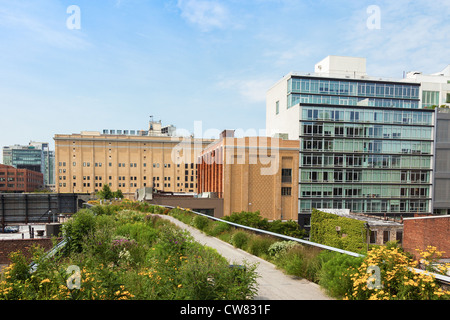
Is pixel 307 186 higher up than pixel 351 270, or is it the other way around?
pixel 351 270

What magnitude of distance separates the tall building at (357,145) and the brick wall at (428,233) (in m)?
22.7

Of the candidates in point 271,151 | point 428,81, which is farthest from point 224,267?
point 428,81

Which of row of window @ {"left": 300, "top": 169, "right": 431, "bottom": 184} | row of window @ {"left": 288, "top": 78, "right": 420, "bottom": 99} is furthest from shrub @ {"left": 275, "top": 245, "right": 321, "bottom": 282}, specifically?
row of window @ {"left": 288, "top": 78, "right": 420, "bottom": 99}

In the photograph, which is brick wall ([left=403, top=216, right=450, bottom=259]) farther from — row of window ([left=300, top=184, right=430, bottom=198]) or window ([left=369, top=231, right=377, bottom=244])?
row of window ([left=300, top=184, right=430, bottom=198])

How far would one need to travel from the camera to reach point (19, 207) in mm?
51000

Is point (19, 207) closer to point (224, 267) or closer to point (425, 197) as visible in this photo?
point (224, 267)

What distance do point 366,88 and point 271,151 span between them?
26054mm

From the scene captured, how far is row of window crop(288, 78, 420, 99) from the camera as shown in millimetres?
60094

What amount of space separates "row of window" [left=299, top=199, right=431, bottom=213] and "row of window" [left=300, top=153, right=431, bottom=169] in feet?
22.3

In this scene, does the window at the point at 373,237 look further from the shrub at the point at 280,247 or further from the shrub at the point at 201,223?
the shrub at the point at 280,247

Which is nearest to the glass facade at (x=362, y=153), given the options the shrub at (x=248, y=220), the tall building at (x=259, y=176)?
the tall building at (x=259, y=176)

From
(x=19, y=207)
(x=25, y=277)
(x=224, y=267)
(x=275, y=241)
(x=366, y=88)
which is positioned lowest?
(x=19, y=207)

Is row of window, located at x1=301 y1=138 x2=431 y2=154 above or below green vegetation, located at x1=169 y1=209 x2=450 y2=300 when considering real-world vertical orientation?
above

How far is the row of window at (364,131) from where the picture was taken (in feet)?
182
